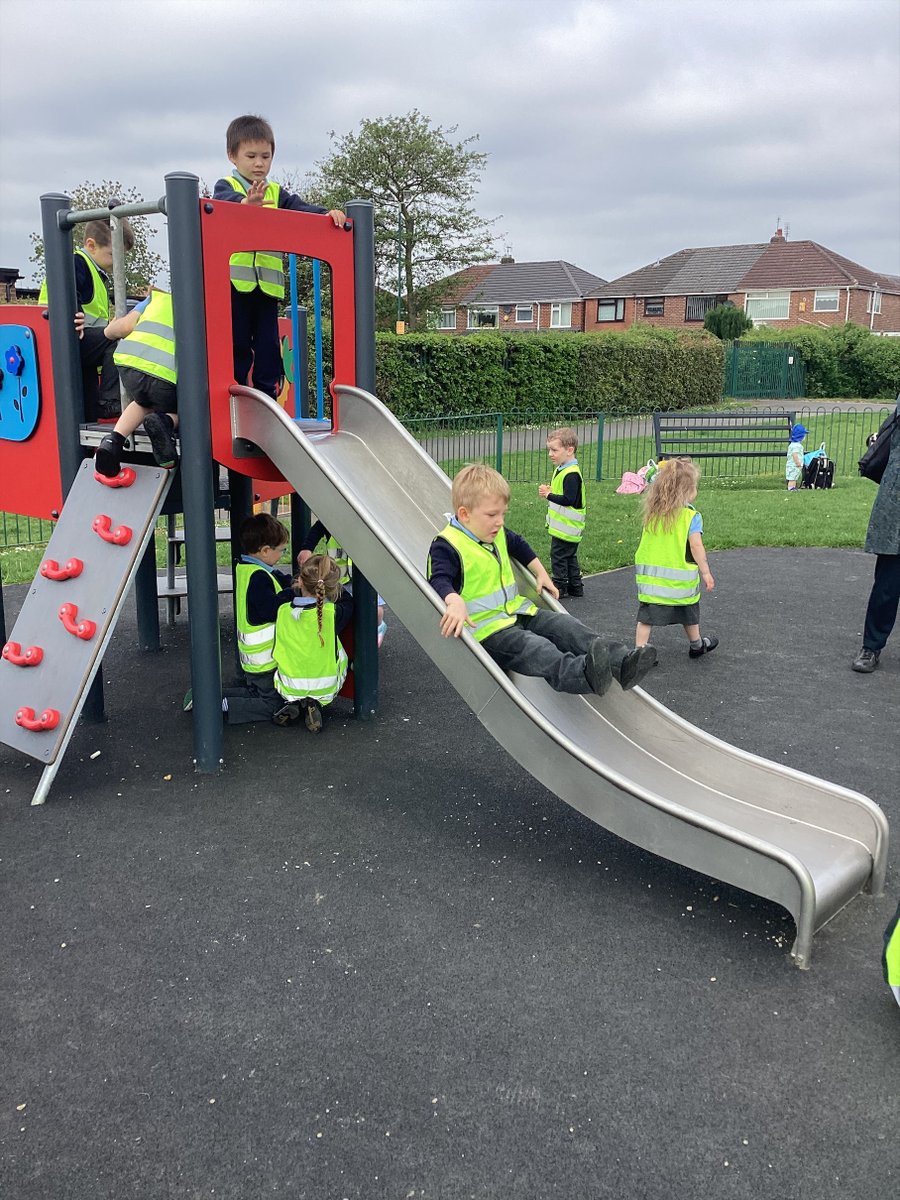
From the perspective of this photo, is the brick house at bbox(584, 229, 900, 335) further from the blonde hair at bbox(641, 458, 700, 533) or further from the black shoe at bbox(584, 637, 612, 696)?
the black shoe at bbox(584, 637, 612, 696)

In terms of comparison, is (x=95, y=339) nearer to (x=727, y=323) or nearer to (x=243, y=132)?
(x=243, y=132)

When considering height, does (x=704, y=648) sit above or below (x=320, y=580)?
below

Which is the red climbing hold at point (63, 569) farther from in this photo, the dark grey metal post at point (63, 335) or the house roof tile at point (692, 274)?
the house roof tile at point (692, 274)

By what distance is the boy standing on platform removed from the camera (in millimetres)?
8219

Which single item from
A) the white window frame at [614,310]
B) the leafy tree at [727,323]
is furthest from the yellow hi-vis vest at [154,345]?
the white window frame at [614,310]

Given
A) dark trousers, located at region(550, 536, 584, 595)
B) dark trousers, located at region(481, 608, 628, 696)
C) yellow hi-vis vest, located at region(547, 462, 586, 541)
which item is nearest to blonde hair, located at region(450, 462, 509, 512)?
dark trousers, located at region(481, 608, 628, 696)

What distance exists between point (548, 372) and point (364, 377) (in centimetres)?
2186

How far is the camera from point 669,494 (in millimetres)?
6691

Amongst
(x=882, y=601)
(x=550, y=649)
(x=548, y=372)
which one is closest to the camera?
(x=550, y=649)

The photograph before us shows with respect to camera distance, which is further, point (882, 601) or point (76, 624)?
point (882, 601)

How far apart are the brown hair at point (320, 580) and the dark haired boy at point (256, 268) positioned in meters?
0.98

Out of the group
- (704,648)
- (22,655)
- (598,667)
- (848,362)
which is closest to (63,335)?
(22,655)

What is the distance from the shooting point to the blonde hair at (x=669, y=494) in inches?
264

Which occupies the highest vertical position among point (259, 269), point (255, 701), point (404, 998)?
point (259, 269)
